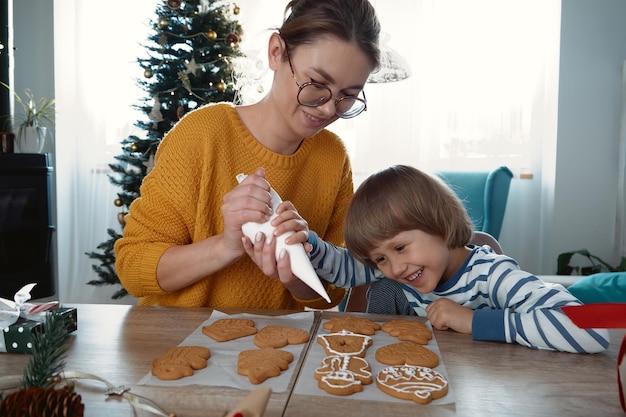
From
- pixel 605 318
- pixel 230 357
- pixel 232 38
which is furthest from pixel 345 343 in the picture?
pixel 232 38

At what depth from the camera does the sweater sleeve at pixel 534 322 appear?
91cm

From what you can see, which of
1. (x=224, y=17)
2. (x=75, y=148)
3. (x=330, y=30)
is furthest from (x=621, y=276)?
(x=75, y=148)

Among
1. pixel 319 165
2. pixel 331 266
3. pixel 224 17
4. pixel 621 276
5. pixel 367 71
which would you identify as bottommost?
pixel 621 276

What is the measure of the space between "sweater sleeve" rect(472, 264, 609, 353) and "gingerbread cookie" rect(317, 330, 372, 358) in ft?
Answer: 0.69

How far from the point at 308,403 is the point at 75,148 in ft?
13.7

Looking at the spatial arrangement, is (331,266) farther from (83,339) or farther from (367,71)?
(83,339)

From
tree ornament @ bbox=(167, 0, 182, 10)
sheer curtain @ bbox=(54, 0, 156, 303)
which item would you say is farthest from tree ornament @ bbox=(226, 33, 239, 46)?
sheer curtain @ bbox=(54, 0, 156, 303)

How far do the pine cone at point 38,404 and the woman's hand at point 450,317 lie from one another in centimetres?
72

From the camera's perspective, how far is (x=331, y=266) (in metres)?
1.38

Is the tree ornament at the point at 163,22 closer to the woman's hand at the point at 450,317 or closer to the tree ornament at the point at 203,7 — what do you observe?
the tree ornament at the point at 203,7

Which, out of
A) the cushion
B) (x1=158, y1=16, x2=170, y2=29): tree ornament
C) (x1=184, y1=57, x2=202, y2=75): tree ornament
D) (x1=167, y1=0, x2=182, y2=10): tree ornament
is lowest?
the cushion

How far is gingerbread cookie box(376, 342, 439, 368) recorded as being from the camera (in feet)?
2.75

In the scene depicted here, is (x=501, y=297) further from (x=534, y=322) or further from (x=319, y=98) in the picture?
(x=319, y=98)

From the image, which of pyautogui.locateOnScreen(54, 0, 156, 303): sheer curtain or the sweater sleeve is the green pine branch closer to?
the sweater sleeve
